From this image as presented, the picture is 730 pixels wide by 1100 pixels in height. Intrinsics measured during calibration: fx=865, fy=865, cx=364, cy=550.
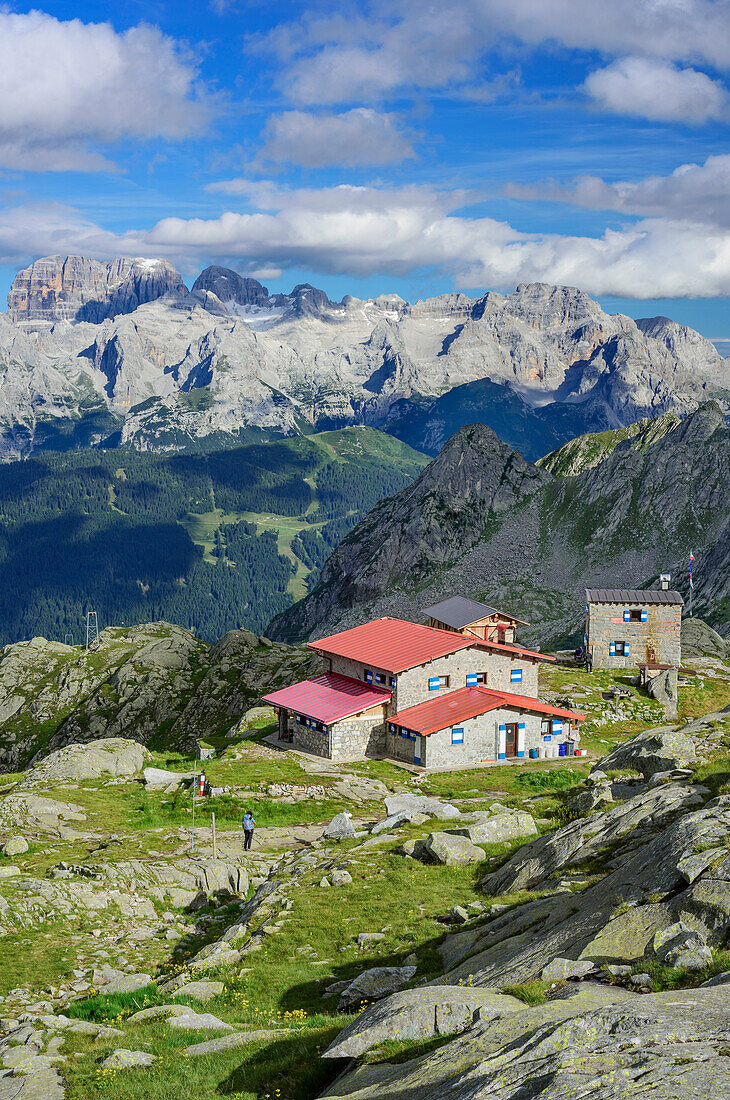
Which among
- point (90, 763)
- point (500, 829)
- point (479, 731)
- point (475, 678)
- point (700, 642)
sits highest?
point (700, 642)

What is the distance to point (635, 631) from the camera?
90188 mm

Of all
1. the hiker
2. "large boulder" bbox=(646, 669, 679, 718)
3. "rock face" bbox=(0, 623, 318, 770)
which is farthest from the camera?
"rock face" bbox=(0, 623, 318, 770)

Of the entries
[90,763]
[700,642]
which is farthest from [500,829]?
[700,642]

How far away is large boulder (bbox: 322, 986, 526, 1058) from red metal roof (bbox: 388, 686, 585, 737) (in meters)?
47.1

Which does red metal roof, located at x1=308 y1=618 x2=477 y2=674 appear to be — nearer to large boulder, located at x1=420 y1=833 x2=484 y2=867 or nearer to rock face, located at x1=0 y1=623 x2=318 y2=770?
rock face, located at x1=0 y1=623 x2=318 y2=770

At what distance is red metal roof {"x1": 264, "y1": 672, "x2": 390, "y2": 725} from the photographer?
218 feet

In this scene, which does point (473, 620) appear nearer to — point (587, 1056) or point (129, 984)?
point (129, 984)

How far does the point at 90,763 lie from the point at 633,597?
57.5m

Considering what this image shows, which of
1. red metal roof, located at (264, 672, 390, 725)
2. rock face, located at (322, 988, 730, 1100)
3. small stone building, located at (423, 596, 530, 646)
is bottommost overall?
red metal roof, located at (264, 672, 390, 725)

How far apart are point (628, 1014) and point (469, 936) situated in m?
13.7

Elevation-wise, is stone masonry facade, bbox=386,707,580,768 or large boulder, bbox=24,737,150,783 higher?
stone masonry facade, bbox=386,707,580,768

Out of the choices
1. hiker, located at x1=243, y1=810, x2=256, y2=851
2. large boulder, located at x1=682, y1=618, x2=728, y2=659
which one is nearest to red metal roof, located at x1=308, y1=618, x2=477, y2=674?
hiker, located at x1=243, y1=810, x2=256, y2=851

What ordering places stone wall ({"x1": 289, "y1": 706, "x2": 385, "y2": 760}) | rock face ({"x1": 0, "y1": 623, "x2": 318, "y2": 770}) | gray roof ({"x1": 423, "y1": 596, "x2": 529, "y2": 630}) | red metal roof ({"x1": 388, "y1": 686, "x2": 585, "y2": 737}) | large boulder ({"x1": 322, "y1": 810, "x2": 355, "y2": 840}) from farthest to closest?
rock face ({"x1": 0, "y1": 623, "x2": 318, "y2": 770}) → gray roof ({"x1": 423, "y1": 596, "x2": 529, "y2": 630}) → stone wall ({"x1": 289, "y1": 706, "x2": 385, "y2": 760}) → red metal roof ({"x1": 388, "y1": 686, "x2": 585, "y2": 737}) → large boulder ({"x1": 322, "y1": 810, "x2": 355, "y2": 840})

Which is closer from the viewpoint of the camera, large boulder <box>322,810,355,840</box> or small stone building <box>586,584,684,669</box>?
large boulder <box>322,810,355,840</box>
